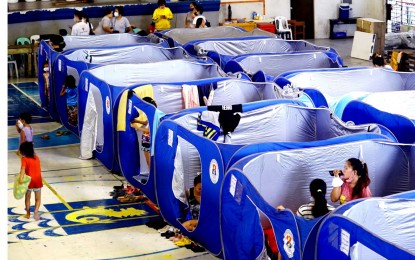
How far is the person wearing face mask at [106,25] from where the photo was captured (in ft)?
57.7

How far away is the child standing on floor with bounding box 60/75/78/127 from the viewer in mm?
12328

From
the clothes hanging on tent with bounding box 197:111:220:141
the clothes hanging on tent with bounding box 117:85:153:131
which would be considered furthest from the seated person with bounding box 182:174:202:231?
the clothes hanging on tent with bounding box 117:85:153:131

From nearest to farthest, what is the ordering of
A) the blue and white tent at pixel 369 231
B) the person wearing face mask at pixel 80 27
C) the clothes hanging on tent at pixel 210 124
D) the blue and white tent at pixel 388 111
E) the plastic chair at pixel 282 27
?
the blue and white tent at pixel 369 231 → the blue and white tent at pixel 388 111 → the clothes hanging on tent at pixel 210 124 → the person wearing face mask at pixel 80 27 → the plastic chair at pixel 282 27

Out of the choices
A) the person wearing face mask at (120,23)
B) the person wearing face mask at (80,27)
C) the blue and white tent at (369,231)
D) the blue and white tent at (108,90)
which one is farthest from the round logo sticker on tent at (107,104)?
the person wearing face mask at (120,23)

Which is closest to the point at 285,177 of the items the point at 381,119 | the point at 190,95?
the point at 381,119

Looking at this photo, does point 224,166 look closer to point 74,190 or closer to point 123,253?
point 123,253

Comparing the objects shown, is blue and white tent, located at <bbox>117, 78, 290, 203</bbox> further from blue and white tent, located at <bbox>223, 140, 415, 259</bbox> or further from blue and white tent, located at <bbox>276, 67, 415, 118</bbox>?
blue and white tent, located at <bbox>223, 140, 415, 259</bbox>

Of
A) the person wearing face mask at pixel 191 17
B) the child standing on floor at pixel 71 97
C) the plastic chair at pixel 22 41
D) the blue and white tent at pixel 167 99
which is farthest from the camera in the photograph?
the person wearing face mask at pixel 191 17

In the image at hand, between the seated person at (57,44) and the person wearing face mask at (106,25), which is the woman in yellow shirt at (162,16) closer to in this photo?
the person wearing face mask at (106,25)

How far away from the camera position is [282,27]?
837 inches

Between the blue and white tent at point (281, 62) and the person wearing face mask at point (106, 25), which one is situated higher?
the person wearing face mask at point (106, 25)

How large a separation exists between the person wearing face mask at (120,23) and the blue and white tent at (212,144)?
8959 mm
